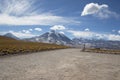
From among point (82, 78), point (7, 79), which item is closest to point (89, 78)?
point (82, 78)

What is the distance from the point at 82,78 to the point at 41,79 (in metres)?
3.23

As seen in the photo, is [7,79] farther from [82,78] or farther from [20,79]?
[82,78]

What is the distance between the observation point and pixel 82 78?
14734 mm

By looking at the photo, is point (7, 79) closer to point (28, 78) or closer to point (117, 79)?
point (28, 78)

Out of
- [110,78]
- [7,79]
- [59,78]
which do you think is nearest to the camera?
[7,79]

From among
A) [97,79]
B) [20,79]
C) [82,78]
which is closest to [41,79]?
[20,79]

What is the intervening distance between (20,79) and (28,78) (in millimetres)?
609

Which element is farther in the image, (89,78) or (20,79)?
(89,78)

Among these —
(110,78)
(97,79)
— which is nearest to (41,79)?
(97,79)

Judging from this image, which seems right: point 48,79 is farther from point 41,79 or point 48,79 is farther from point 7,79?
point 7,79

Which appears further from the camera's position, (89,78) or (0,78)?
(89,78)

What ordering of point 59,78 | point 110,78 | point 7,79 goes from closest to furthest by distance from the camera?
point 7,79 < point 59,78 < point 110,78

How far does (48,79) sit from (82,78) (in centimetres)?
271

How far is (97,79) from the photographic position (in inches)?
575
